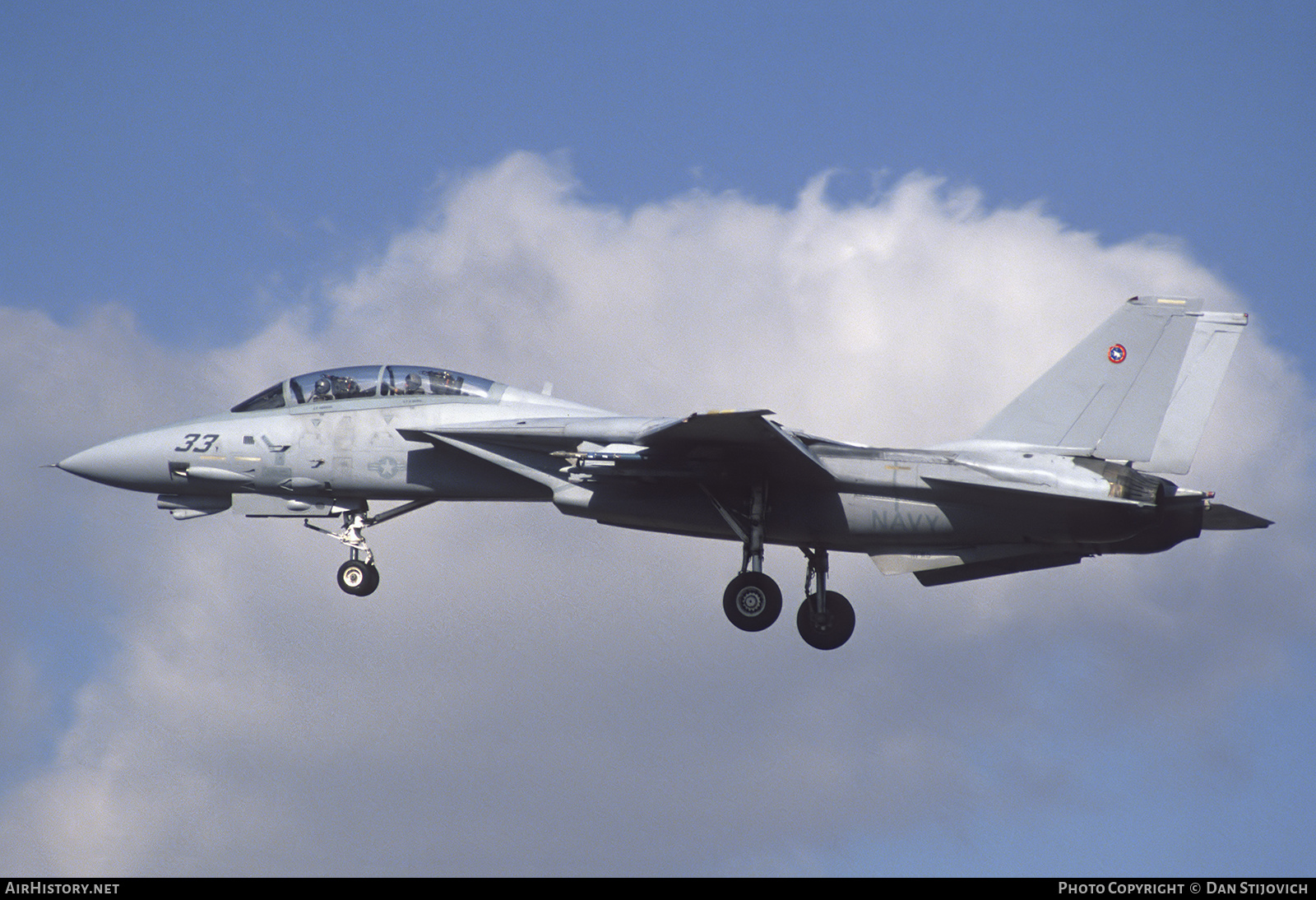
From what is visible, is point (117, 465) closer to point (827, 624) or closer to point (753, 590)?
point (753, 590)

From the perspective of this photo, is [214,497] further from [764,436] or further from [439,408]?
[764,436]

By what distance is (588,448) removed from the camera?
20109 mm

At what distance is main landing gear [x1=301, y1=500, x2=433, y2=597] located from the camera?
22.4 m

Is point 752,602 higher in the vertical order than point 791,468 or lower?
lower

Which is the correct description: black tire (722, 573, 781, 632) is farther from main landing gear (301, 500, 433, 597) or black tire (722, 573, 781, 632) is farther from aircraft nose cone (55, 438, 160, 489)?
aircraft nose cone (55, 438, 160, 489)

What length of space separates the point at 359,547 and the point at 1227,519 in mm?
12598

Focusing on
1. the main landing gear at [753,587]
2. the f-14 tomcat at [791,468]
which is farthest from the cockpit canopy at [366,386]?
the main landing gear at [753,587]

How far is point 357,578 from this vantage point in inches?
883

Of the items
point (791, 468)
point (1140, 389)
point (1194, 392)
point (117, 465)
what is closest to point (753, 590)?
point (791, 468)

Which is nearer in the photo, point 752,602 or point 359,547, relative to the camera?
point 752,602

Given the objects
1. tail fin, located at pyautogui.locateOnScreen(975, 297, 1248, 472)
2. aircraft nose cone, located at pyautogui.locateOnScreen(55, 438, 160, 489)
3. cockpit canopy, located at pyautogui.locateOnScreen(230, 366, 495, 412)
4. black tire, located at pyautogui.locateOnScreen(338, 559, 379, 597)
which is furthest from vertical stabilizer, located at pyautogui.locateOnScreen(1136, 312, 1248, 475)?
aircraft nose cone, located at pyautogui.locateOnScreen(55, 438, 160, 489)

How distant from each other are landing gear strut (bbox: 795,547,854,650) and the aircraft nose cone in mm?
9920

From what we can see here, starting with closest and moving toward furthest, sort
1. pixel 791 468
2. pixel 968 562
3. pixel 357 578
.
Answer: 1. pixel 791 468
2. pixel 968 562
3. pixel 357 578

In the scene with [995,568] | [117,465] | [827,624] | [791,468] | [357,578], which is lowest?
[827,624]
